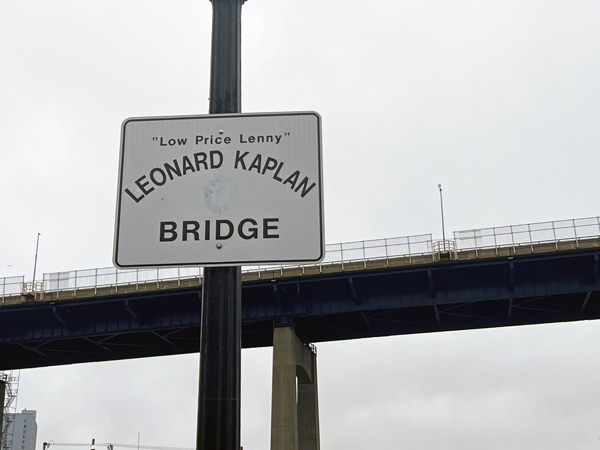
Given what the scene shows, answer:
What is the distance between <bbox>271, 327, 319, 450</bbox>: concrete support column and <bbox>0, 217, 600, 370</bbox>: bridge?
1.94 m

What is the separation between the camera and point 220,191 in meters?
4.80

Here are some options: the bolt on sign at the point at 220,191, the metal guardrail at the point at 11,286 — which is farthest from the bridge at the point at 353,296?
the bolt on sign at the point at 220,191

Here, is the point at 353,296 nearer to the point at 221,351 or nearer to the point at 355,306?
the point at 355,306

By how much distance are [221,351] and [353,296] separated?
64802 mm

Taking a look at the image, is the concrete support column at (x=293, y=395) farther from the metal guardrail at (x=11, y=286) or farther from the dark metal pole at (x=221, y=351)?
the dark metal pole at (x=221, y=351)

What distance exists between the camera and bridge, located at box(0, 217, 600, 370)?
2643 inches

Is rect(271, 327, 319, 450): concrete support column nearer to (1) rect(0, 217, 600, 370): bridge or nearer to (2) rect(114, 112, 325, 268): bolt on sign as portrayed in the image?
(1) rect(0, 217, 600, 370): bridge

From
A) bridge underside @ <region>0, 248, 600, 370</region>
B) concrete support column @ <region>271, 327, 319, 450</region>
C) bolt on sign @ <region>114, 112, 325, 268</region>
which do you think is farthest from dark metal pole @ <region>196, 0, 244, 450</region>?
bridge underside @ <region>0, 248, 600, 370</region>

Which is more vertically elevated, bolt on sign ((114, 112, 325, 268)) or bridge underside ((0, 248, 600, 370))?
bridge underside ((0, 248, 600, 370))

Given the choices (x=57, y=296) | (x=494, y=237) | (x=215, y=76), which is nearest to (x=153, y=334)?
(x=57, y=296)

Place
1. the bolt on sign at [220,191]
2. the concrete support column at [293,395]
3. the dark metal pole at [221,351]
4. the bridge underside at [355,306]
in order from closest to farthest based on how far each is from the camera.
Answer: the dark metal pole at [221,351]
the bolt on sign at [220,191]
the concrete support column at [293,395]
the bridge underside at [355,306]

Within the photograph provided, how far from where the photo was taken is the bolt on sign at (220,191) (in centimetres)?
469

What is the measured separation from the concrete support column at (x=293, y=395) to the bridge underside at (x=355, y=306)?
7.26ft

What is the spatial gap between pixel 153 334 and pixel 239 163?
2963 inches
